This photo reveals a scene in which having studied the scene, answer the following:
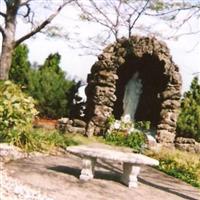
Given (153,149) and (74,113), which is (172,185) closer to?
(153,149)

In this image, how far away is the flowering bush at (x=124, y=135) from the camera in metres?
19.4

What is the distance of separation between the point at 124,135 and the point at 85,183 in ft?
33.3

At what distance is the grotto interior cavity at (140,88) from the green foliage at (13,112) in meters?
10.5

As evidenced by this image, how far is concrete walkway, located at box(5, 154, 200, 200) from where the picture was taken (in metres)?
9.31

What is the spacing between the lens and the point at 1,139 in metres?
12.7

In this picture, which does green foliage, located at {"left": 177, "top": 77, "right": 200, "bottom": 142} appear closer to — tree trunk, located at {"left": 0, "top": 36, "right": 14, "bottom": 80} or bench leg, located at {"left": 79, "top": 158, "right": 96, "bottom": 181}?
tree trunk, located at {"left": 0, "top": 36, "right": 14, "bottom": 80}

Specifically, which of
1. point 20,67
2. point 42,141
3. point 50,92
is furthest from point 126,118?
point 42,141

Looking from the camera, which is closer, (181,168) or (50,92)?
(181,168)

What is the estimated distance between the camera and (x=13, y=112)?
11.7m

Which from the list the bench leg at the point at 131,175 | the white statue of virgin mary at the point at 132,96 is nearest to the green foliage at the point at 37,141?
the bench leg at the point at 131,175

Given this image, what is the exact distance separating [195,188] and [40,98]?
37.8ft

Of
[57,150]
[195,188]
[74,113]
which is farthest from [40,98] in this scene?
[195,188]

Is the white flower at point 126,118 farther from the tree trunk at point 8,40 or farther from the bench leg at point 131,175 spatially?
the bench leg at point 131,175

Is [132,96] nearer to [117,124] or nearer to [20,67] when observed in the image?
[117,124]
